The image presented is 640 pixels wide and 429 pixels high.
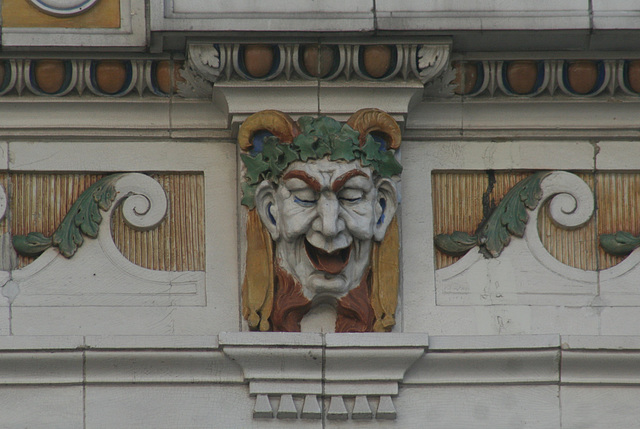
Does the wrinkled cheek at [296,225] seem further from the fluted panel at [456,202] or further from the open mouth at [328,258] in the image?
the fluted panel at [456,202]

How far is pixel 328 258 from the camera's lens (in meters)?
7.39

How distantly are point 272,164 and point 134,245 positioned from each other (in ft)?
2.14

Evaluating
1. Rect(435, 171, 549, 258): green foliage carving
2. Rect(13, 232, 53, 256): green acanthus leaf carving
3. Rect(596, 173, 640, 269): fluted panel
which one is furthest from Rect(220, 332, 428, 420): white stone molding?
Rect(596, 173, 640, 269): fluted panel

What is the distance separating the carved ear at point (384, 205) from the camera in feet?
24.5

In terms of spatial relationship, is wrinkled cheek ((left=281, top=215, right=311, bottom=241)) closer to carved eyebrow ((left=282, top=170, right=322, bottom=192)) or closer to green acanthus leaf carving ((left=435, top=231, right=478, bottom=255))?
carved eyebrow ((left=282, top=170, right=322, bottom=192))

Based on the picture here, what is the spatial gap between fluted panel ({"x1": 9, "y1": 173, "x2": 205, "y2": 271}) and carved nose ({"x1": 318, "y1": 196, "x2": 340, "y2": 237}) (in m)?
0.55

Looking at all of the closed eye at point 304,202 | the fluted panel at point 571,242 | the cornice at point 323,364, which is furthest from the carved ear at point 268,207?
the fluted panel at point 571,242

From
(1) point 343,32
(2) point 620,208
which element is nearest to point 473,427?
(2) point 620,208

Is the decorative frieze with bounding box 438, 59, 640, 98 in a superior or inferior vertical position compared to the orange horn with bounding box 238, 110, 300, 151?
superior

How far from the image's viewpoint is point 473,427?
7.36 metres

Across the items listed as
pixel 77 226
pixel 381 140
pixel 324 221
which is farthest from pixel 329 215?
pixel 77 226

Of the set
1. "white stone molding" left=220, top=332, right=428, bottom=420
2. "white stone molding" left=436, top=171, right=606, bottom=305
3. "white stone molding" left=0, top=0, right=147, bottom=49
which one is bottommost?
"white stone molding" left=220, top=332, right=428, bottom=420

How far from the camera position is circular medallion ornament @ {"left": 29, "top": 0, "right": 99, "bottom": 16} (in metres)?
7.48

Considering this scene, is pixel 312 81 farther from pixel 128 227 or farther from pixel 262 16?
pixel 128 227
